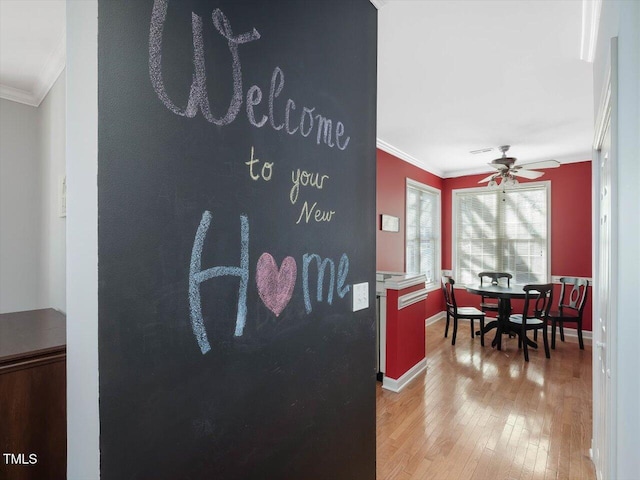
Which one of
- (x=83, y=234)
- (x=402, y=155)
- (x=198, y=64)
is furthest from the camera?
(x=402, y=155)

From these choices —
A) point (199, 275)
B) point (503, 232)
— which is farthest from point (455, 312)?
point (199, 275)

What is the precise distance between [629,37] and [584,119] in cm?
349

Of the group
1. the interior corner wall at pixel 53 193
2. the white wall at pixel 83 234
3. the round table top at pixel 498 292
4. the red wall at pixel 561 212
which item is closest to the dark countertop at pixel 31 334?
the interior corner wall at pixel 53 193

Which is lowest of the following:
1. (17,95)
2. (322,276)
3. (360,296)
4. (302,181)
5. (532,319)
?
(532,319)

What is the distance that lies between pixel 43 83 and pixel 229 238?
2.56m

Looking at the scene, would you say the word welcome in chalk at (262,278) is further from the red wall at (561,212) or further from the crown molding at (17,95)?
the red wall at (561,212)

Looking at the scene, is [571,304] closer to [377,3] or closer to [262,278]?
[377,3]

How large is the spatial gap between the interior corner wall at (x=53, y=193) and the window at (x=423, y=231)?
14.3ft

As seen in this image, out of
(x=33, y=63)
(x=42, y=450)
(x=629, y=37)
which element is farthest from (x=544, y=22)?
(x=42, y=450)

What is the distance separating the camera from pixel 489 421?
8.52 feet

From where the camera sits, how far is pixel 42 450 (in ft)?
5.09

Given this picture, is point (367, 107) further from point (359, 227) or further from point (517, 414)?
point (517, 414)

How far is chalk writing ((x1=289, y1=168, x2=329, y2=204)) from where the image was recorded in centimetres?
115

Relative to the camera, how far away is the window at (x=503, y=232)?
17.5ft
